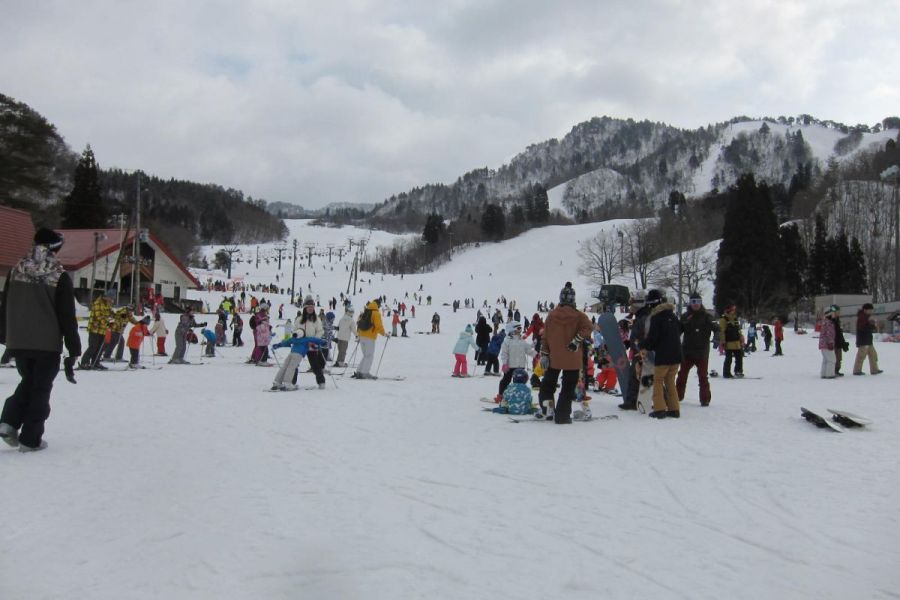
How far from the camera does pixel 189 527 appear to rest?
3.68 m

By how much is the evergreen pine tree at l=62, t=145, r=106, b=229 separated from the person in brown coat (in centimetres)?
6125

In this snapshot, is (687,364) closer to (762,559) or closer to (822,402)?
(822,402)

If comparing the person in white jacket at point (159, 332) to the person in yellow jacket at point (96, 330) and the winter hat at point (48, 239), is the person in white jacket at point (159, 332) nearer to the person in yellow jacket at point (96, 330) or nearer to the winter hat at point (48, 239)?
the person in yellow jacket at point (96, 330)

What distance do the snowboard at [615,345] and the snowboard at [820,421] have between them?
2354 millimetres

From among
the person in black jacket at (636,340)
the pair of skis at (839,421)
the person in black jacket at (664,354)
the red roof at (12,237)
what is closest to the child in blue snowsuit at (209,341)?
the person in black jacket at (636,340)

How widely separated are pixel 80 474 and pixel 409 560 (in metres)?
2.89

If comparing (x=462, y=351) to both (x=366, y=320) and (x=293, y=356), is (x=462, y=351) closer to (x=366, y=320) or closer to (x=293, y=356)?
(x=366, y=320)

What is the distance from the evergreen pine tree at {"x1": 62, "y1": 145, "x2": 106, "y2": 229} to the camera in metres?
58.8

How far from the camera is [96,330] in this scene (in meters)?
12.9

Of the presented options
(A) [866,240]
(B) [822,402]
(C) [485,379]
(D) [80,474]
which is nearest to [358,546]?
(D) [80,474]

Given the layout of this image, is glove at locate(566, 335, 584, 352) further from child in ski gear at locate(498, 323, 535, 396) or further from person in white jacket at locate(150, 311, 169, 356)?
person in white jacket at locate(150, 311, 169, 356)

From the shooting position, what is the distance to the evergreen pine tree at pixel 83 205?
5884cm

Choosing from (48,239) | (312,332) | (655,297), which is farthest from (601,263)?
(48,239)

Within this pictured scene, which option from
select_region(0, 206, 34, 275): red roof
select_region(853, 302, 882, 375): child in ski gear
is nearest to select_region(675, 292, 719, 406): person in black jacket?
select_region(853, 302, 882, 375): child in ski gear
